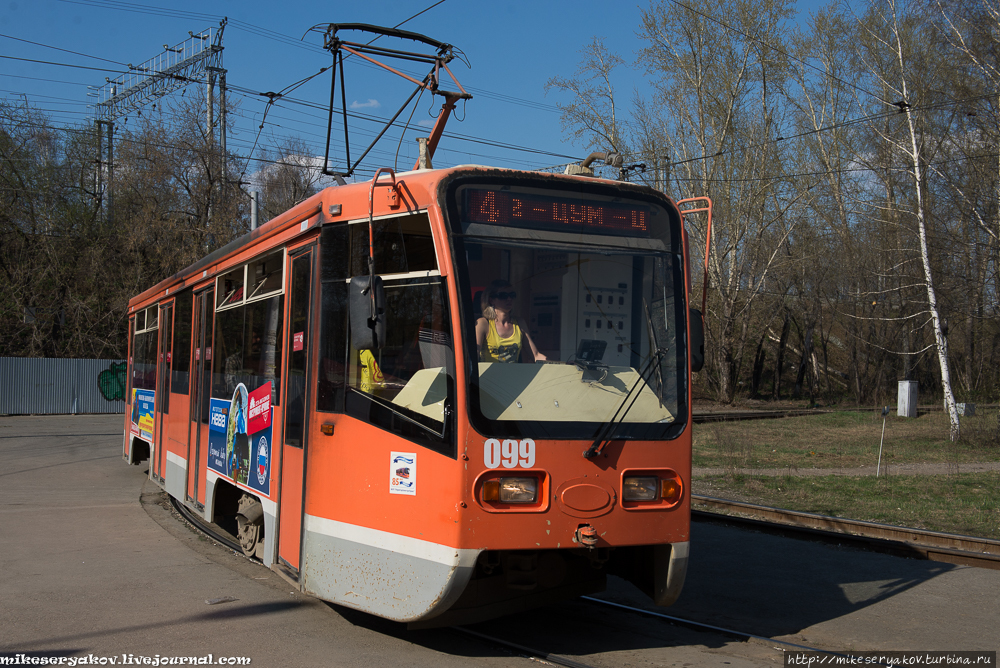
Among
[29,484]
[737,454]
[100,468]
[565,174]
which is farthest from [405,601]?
[737,454]

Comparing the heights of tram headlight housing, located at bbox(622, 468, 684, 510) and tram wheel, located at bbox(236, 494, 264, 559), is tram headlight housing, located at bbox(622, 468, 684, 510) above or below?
above

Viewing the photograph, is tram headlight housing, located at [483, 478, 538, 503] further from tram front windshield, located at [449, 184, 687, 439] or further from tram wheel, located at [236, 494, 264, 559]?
tram wheel, located at [236, 494, 264, 559]

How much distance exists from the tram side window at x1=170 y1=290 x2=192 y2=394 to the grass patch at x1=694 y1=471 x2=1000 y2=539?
8084 millimetres

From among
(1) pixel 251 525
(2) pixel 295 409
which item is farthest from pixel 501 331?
(1) pixel 251 525

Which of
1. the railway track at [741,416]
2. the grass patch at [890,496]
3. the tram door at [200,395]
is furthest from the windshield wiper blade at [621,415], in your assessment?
the railway track at [741,416]

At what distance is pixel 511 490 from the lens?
4.67 meters

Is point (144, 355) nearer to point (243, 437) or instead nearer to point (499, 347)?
point (243, 437)

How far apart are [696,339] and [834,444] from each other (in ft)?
59.9

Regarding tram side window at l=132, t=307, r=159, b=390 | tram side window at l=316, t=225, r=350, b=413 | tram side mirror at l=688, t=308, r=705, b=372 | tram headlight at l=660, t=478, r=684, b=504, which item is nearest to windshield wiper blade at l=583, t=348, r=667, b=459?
tram side mirror at l=688, t=308, r=705, b=372

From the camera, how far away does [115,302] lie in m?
34.1

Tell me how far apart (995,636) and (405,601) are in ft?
13.8

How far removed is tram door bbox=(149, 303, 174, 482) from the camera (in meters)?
10.7

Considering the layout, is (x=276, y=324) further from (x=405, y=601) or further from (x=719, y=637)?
(x=719, y=637)

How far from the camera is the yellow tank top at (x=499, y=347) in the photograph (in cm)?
478
